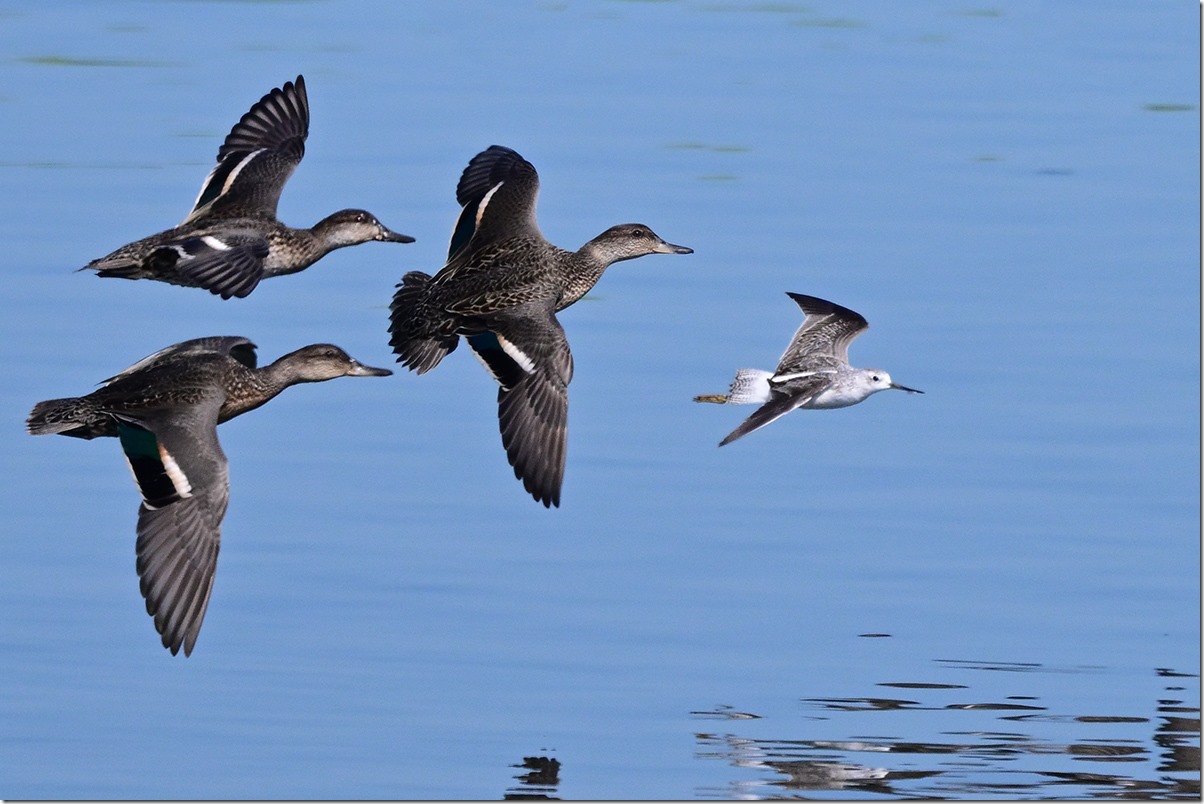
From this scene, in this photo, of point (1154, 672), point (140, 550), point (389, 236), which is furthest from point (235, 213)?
point (1154, 672)

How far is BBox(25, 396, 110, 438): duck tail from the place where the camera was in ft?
37.7

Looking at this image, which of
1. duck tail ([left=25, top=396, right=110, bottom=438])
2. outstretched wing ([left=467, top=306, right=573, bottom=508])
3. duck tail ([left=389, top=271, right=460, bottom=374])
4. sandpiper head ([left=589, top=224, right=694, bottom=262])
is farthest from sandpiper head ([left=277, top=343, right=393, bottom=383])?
sandpiper head ([left=589, top=224, right=694, bottom=262])

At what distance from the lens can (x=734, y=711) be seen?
36.6 feet

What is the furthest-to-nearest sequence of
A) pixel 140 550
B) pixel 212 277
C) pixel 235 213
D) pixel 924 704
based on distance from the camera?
1. pixel 235 213
2. pixel 212 277
3. pixel 924 704
4. pixel 140 550

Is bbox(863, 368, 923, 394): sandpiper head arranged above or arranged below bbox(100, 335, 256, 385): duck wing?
above

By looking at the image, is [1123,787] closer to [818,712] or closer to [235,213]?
[818,712]

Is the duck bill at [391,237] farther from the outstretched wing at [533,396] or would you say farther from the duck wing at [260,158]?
the outstretched wing at [533,396]

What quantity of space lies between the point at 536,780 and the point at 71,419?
296 cm

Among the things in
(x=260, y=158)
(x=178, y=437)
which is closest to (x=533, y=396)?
(x=178, y=437)

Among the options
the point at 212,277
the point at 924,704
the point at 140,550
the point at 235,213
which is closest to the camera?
the point at 140,550

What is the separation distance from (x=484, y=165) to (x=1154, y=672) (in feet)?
15.6

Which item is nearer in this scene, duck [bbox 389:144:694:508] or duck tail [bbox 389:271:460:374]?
duck [bbox 389:144:694:508]

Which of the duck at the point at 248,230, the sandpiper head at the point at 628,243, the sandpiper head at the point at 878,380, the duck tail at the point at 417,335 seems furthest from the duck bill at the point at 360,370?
the sandpiper head at the point at 878,380

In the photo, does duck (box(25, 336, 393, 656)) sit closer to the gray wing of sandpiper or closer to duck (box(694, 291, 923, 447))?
A: duck (box(694, 291, 923, 447))
